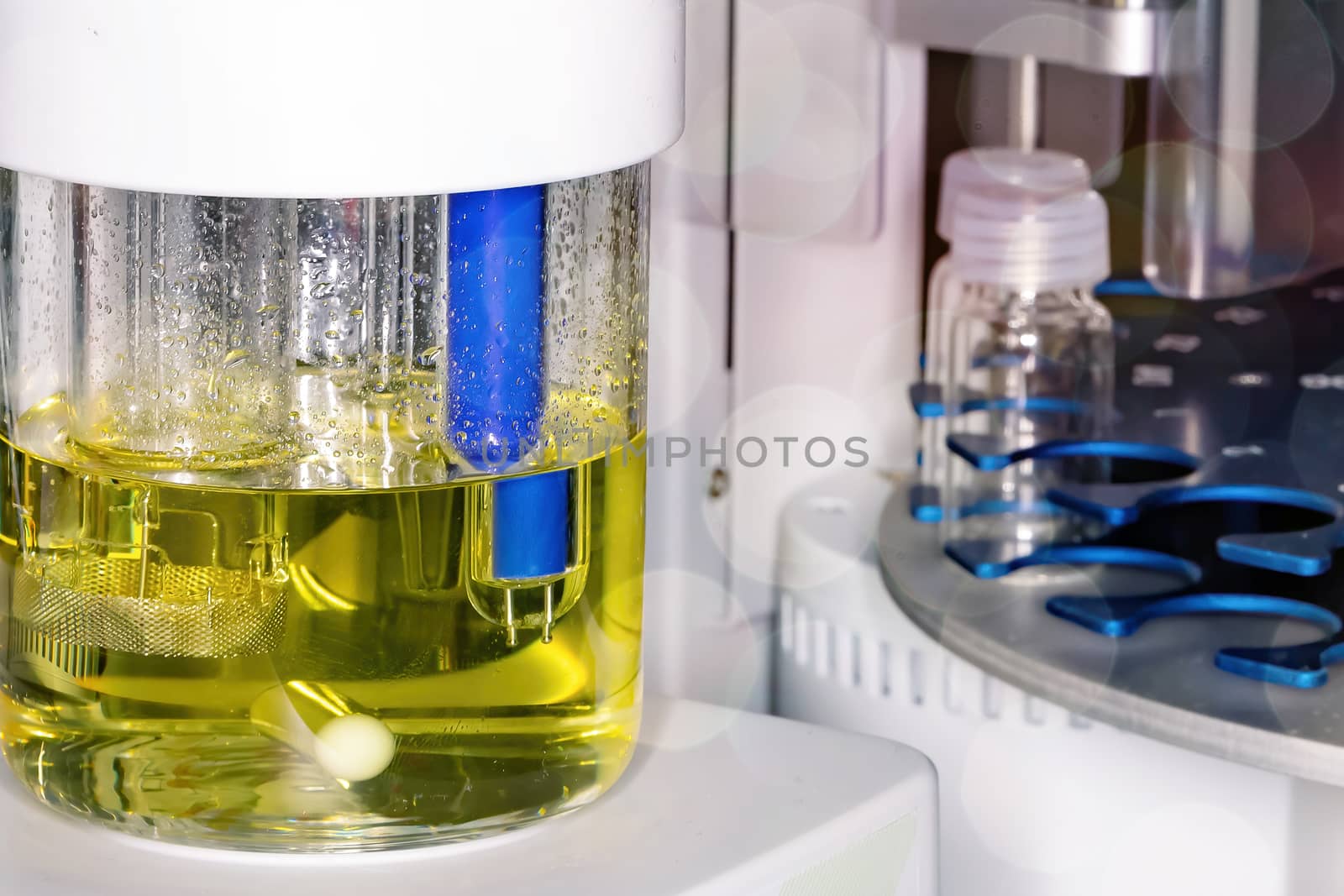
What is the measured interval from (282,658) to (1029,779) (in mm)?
405

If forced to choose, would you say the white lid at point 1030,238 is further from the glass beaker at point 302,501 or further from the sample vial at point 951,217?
the glass beaker at point 302,501

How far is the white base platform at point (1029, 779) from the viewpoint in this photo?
730 mm

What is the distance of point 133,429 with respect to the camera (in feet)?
1.67

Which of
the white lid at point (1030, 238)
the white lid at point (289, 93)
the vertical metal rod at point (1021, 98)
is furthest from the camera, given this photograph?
the vertical metal rod at point (1021, 98)

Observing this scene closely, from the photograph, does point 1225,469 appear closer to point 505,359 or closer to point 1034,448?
point 1034,448

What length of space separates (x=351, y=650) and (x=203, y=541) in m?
0.06

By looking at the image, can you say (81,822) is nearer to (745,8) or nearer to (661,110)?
(661,110)

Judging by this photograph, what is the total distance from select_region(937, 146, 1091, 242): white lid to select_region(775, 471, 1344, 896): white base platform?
0.65 feet

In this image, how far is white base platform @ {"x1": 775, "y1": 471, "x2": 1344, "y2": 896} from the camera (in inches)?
28.8

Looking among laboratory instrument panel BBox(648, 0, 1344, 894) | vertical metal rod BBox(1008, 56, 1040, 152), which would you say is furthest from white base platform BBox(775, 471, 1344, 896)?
vertical metal rod BBox(1008, 56, 1040, 152)

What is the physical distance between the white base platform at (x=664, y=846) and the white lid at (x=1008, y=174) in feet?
1.29

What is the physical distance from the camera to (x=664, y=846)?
0.54 metres

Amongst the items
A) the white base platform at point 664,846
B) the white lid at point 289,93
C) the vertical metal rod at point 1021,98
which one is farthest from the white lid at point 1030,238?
the white lid at point 289,93

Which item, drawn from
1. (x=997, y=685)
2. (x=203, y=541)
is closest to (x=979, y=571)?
(x=997, y=685)
